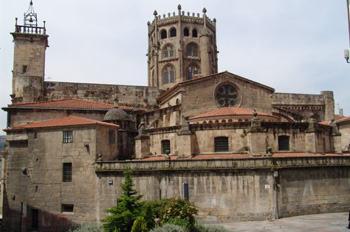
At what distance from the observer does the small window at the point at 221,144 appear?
25.9 meters

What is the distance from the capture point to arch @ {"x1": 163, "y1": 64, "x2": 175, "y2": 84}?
51716mm

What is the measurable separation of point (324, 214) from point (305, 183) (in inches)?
87.6

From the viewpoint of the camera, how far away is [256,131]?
24.7 metres

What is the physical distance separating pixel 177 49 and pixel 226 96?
71.6ft

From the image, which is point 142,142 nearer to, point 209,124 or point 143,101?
point 209,124

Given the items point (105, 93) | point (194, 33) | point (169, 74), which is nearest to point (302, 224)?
point (105, 93)

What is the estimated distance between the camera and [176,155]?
2672cm

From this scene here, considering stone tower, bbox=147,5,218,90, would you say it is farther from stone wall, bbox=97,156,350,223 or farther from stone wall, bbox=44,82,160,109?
stone wall, bbox=97,156,350,223

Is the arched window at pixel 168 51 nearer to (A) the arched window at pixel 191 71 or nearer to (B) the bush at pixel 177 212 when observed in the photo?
(A) the arched window at pixel 191 71

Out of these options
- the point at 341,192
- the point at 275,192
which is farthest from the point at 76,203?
the point at 341,192

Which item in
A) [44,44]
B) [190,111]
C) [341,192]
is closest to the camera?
[341,192]

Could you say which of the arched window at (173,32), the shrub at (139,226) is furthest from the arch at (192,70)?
the shrub at (139,226)

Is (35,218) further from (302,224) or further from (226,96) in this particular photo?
(226,96)

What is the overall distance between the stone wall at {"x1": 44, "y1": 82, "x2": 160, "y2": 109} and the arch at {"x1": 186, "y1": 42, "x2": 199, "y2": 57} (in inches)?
Result: 534
